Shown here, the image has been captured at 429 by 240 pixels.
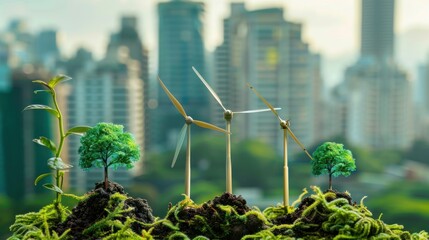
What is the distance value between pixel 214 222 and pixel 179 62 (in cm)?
2648

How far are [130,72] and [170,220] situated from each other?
2237 cm

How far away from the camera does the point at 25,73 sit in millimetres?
24391

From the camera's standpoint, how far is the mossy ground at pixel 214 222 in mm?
2242

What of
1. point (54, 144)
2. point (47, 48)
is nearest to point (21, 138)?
point (47, 48)

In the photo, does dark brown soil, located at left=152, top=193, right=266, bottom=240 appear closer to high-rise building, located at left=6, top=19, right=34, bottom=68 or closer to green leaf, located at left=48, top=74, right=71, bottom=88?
green leaf, located at left=48, top=74, right=71, bottom=88

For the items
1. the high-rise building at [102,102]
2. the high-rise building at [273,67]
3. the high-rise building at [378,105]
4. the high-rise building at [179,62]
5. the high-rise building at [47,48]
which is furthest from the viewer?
the high-rise building at [378,105]

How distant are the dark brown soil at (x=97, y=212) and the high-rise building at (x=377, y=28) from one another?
31.0 meters

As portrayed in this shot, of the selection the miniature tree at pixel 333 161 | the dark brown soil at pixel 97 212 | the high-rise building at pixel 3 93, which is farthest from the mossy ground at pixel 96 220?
the high-rise building at pixel 3 93

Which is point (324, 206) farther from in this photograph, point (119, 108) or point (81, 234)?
point (119, 108)

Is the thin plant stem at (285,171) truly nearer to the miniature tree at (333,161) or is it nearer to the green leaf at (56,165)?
the miniature tree at (333,161)

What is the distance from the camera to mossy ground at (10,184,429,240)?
7.36ft

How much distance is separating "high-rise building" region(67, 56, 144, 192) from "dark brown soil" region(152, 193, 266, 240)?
829 inches

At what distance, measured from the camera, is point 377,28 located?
32.9m

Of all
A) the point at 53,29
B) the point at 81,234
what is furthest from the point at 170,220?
the point at 53,29
